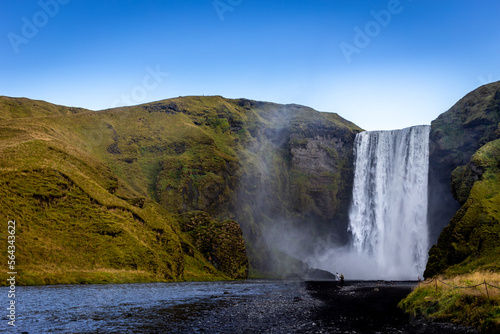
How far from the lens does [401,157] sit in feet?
336

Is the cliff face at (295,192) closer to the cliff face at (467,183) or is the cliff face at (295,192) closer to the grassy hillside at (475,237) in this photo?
the cliff face at (467,183)

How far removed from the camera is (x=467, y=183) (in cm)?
7025

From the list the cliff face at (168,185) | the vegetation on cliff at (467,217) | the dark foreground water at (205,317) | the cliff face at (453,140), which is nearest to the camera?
the dark foreground water at (205,317)

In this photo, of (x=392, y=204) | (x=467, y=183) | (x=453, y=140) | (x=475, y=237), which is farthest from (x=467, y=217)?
(x=392, y=204)

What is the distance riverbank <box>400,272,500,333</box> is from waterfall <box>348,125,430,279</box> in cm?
6694

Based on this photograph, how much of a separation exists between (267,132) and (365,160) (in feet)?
183

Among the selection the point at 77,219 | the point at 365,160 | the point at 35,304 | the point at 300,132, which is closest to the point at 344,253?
the point at 365,160

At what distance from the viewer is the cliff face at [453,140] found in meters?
87.4

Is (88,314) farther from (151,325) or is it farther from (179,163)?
(179,163)

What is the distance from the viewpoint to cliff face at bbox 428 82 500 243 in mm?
87438

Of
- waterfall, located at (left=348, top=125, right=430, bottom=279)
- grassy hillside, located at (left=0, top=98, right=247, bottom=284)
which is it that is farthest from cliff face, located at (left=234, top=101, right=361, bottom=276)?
grassy hillside, located at (left=0, top=98, right=247, bottom=284)

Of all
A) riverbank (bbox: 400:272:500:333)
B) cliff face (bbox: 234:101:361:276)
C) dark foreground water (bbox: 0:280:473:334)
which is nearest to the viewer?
riverbank (bbox: 400:272:500:333)

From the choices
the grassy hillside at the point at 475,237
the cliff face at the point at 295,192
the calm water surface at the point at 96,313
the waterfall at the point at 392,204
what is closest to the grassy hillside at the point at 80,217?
the cliff face at the point at 295,192

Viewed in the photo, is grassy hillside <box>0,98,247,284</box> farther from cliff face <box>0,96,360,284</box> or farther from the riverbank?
the riverbank
